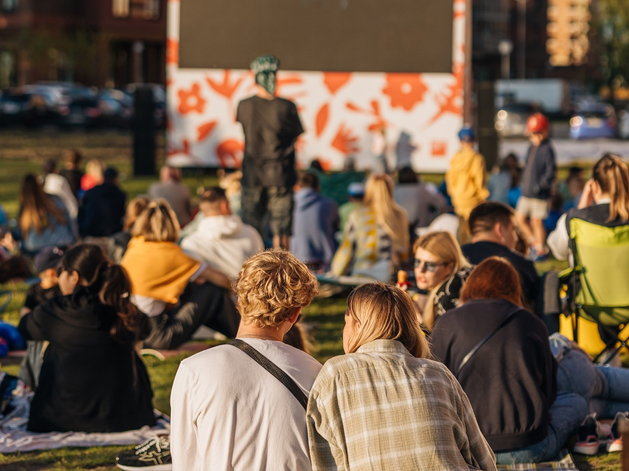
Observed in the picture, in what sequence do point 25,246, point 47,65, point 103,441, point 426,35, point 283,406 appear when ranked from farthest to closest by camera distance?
1. point 47,65
2. point 426,35
3. point 25,246
4. point 103,441
5. point 283,406

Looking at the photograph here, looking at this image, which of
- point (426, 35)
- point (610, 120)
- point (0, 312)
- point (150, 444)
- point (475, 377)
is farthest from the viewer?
point (610, 120)

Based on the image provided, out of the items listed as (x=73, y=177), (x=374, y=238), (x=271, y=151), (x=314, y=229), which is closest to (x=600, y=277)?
(x=374, y=238)

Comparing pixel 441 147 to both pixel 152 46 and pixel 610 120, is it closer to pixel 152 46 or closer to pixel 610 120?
pixel 610 120

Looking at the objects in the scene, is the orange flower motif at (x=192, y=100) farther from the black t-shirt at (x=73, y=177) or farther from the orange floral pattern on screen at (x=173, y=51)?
the black t-shirt at (x=73, y=177)

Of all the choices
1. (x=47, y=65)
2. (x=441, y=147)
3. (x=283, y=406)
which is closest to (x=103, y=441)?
(x=283, y=406)

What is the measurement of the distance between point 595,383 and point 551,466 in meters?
0.78

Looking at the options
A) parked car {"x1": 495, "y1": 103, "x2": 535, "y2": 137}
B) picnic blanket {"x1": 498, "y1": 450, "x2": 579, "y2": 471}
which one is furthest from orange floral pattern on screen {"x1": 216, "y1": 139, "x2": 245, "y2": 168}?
parked car {"x1": 495, "y1": 103, "x2": 535, "y2": 137}

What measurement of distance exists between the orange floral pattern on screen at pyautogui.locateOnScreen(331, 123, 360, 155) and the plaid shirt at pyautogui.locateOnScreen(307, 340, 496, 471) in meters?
14.5

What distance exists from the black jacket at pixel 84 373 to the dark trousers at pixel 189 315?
4.15ft

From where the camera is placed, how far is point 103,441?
5160 mm

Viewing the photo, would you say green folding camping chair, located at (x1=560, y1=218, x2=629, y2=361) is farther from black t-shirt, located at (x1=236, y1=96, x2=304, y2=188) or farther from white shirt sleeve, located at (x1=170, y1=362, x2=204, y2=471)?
black t-shirt, located at (x1=236, y1=96, x2=304, y2=188)

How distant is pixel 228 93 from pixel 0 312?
9.51 metres

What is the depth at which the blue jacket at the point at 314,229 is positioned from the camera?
9180 mm

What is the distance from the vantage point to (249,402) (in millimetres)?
2844
